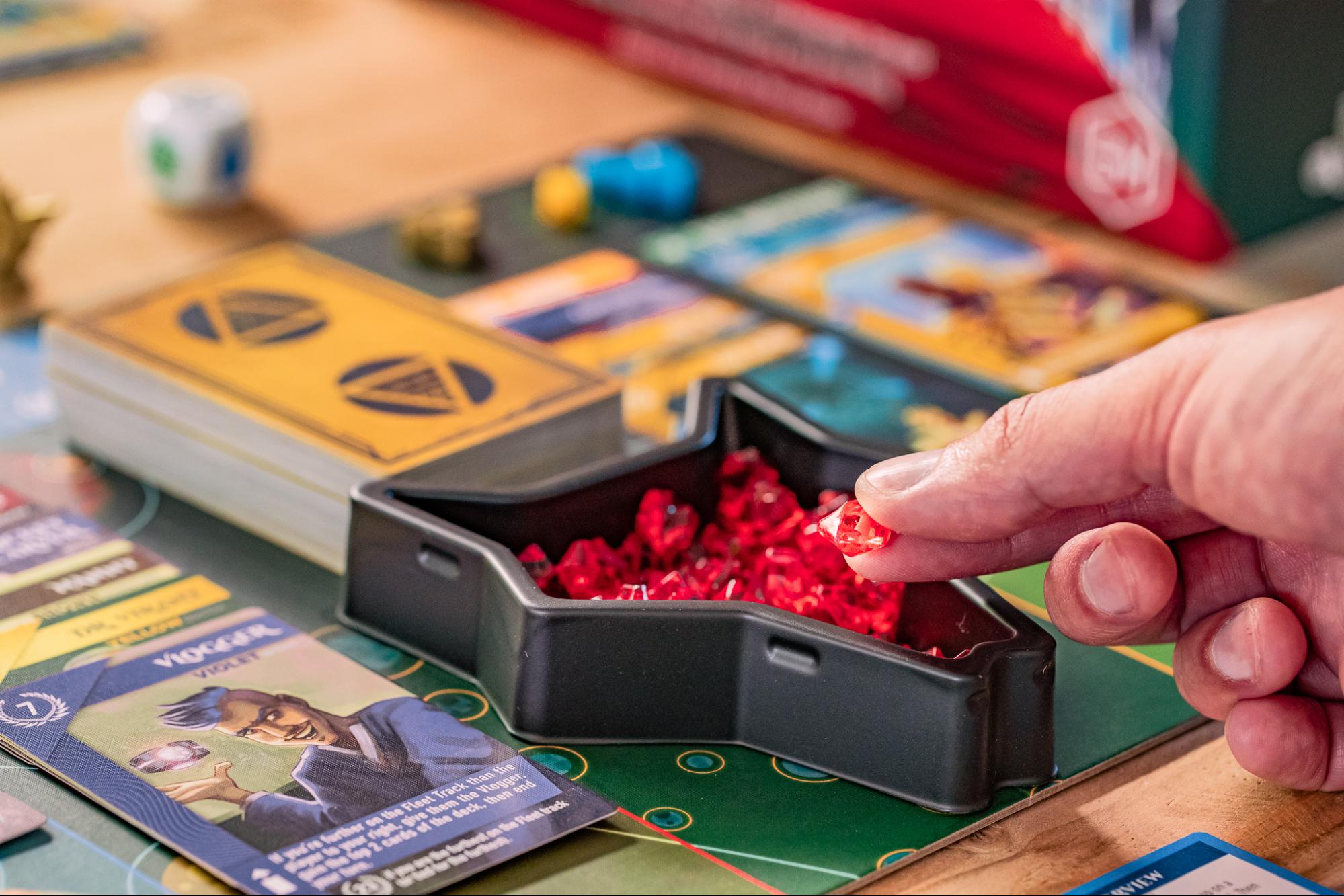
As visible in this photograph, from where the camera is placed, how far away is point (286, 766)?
63 centimetres

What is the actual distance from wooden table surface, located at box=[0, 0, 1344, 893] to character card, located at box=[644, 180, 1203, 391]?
6 centimetres

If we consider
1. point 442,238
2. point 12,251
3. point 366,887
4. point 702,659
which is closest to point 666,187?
point 442,238

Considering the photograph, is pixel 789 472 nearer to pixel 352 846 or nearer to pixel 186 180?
pixel 352 846

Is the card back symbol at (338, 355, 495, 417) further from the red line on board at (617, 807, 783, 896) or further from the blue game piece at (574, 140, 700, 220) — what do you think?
the blue game piece at (574, 140, 700, 220)

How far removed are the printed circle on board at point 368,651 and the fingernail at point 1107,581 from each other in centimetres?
28

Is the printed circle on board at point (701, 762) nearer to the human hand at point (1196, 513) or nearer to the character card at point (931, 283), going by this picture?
the human hand at point (1196, 513)

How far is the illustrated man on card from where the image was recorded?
607 millimetres

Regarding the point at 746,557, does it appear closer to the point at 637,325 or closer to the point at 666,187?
the point at 637,325

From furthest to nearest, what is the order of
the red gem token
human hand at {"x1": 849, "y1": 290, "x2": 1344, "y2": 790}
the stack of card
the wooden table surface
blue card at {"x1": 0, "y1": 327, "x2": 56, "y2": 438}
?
the wooden table surface, blue card at {"x1": 0, "y1": 327, "x2": 56, "y2": 438}, the stack of card, the red gem token, human hand at {"x1": 849, "y1": 290, "x2": 1344, "y2": 790}

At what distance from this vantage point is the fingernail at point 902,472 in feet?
2.05

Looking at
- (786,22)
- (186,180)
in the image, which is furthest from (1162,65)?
(186,180)

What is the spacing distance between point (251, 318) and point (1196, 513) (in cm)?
49

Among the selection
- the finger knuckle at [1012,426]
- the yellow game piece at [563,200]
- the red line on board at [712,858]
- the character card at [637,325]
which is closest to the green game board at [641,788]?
the red line on board at [712,858]

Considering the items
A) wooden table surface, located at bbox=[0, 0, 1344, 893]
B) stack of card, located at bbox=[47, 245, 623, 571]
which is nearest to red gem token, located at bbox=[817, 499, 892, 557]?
stack of card, located at bbox=[47, 245, 623, 571]
